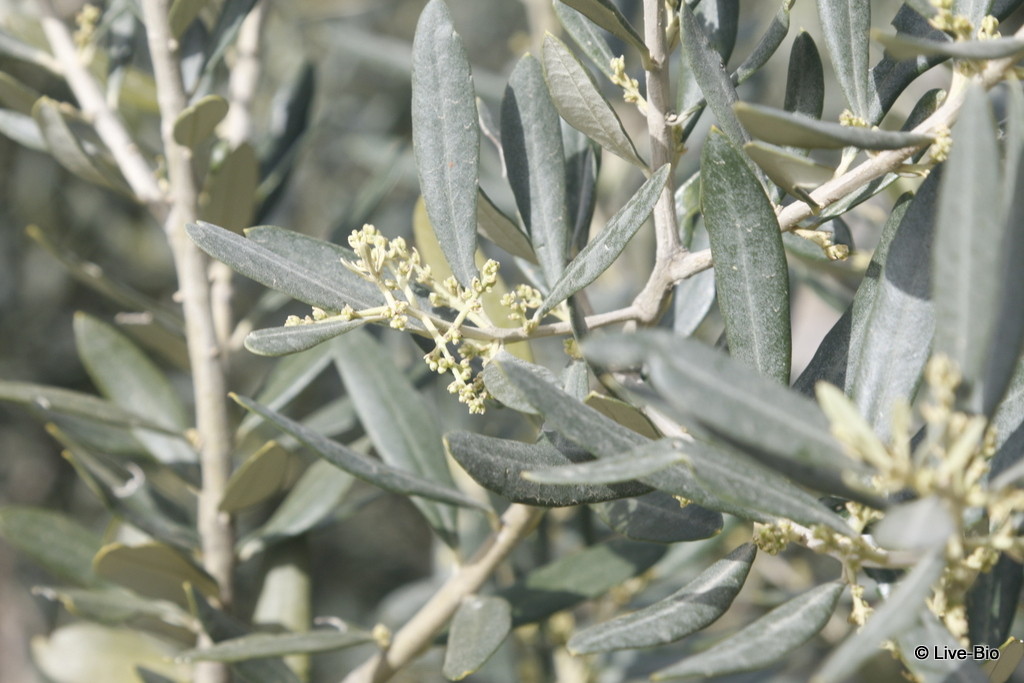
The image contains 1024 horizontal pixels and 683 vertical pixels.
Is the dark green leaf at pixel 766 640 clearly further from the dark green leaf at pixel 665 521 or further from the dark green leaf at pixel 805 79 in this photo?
the dark green leaf at pixel 805 79

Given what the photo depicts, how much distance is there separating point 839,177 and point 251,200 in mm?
708

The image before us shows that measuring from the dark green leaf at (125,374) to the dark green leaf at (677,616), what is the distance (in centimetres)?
76

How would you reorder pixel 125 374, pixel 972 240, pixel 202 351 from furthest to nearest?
1. pixel 125 374
2. pixel 202 351
3. pixel 972 240

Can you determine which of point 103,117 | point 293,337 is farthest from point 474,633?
point 103,117

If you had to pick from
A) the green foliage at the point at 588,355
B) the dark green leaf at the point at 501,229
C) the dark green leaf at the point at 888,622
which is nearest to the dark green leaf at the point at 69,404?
the green foliage at the point at 588,355

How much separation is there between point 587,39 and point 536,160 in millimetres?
110

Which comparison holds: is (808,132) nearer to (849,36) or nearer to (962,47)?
(962,47)

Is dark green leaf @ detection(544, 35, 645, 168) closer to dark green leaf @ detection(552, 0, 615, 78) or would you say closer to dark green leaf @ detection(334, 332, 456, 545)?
dark green leaf @ detection(552, 0, 615, 78)

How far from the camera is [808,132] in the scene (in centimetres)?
53

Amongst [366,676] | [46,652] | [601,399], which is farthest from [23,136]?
[601,399]

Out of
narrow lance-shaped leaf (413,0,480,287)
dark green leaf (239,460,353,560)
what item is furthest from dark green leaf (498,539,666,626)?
narrow lance-shaped leaf (413,0,480,287)

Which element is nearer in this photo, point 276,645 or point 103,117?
point 276,645

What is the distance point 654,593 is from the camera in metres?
1.38

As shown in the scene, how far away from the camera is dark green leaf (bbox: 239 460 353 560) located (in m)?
1.10
